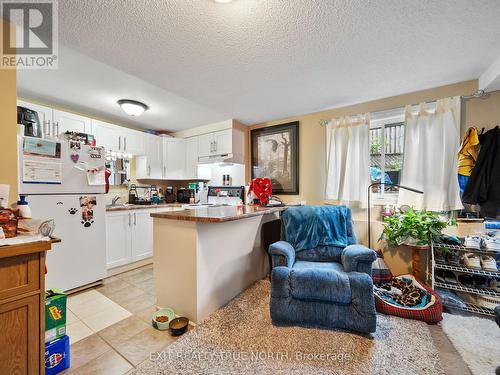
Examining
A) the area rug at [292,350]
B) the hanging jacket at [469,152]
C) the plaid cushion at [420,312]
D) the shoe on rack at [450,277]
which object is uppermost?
the hanging jacket at [469,152]

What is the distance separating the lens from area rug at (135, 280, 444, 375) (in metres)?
1.28

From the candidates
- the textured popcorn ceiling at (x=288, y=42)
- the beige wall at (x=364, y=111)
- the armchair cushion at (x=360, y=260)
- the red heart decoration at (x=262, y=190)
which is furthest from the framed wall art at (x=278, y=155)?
the armchair cushion at (x=360, y=260)

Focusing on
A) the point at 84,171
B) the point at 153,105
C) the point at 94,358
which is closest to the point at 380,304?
the point at 94,358

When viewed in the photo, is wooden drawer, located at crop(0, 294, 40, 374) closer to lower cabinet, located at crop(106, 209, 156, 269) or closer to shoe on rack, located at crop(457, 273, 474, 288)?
lower cabinet, located at crop(106, 209, 156, 269)

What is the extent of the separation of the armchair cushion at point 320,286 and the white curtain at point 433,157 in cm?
166

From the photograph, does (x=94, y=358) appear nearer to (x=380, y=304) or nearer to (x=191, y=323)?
(x=191, y=323)

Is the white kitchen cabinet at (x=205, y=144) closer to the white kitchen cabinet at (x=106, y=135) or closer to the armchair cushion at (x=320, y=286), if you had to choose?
the white kitchen cabinet at (x=106, y=135)

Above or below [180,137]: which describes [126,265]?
below

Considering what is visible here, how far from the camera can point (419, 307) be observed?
1.78 metres

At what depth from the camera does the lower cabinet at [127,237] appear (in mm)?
2789

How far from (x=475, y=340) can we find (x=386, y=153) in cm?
210

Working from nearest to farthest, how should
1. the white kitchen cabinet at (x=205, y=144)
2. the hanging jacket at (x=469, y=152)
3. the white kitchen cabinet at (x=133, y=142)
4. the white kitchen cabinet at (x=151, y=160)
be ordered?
the hanging jacket at (x=469, y=152) → the white kitchen cabinet at (x=133, y=142) → the white kitchen cabinet at (x=151, y=160) → the white kitchen cabinet at (x=205, y=144)

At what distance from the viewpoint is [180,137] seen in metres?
4.36

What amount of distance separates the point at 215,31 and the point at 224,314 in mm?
2257
